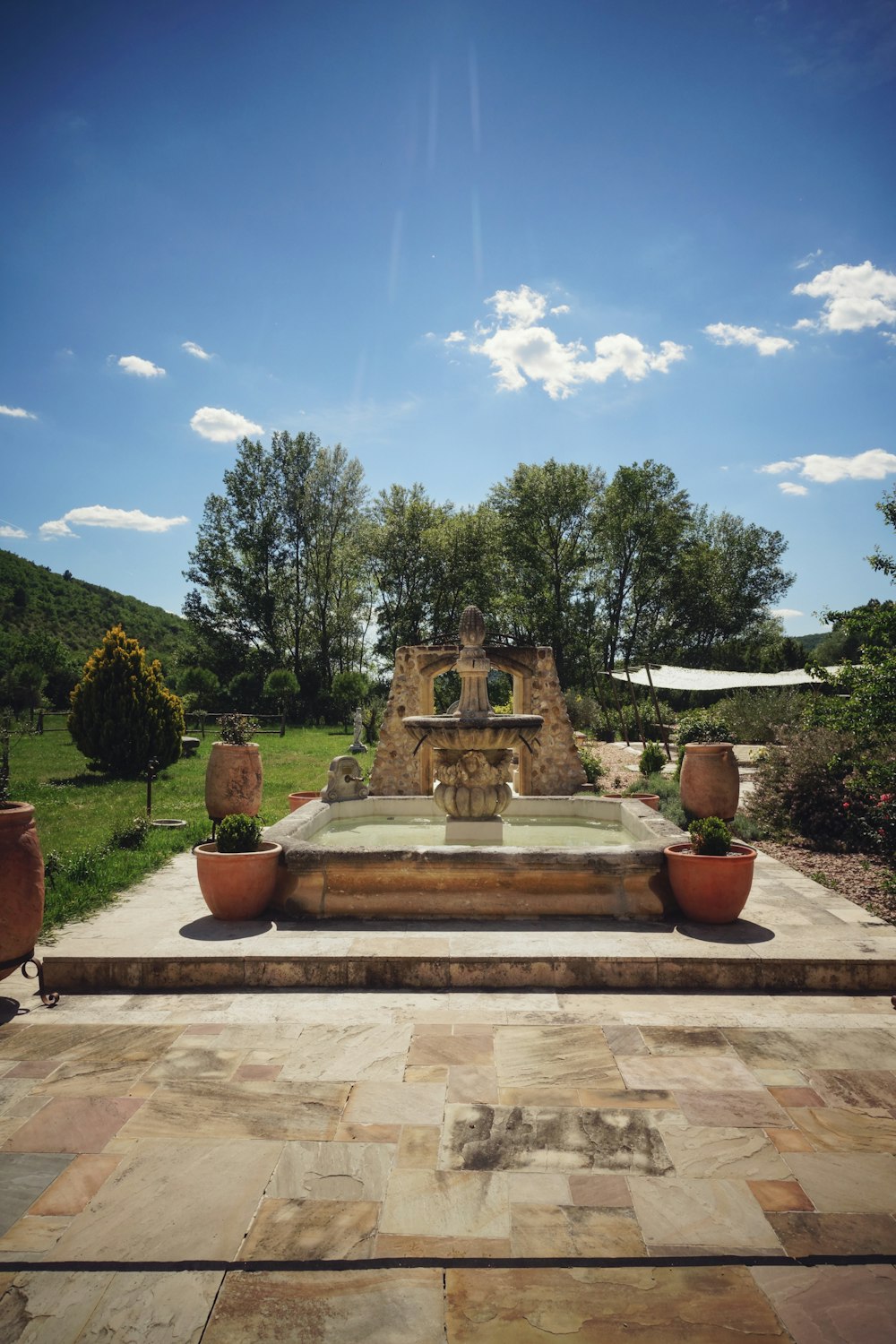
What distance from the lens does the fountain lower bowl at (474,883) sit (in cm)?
541

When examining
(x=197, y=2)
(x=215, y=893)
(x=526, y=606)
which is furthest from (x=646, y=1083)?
(x=526, y=606)

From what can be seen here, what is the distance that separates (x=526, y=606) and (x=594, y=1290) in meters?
33.3

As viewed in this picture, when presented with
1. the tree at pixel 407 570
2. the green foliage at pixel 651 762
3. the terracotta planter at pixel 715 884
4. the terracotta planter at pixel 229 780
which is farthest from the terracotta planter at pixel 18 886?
the tree at pixel 407 570

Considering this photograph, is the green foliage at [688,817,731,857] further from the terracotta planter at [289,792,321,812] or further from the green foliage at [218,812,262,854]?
the terracotta planter at [289,792,321,812]

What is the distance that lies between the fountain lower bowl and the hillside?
33.5 m

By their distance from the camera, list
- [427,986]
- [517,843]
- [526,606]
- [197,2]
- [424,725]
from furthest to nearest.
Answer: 1. [526,606]
2. [517,843]
3. [424,725]
4. [197,2]
5. [427,986]

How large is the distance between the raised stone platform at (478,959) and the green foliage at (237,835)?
59cm

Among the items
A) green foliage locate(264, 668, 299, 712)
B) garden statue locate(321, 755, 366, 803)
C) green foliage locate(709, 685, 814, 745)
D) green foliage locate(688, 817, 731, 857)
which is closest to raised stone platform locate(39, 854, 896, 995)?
green foliage locate(688, 817, 731, 857)

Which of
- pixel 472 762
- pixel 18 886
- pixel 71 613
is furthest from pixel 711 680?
pixel 71 613

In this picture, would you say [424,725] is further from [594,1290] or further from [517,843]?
[594,1290]

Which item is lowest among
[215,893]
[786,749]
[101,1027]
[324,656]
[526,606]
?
[101,1027]

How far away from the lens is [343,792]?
8.82 m

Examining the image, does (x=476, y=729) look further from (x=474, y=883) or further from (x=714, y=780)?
(x=714, y=780)

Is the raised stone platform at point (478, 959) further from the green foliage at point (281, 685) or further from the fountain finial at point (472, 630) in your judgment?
the green foliage at point (281, 685)
